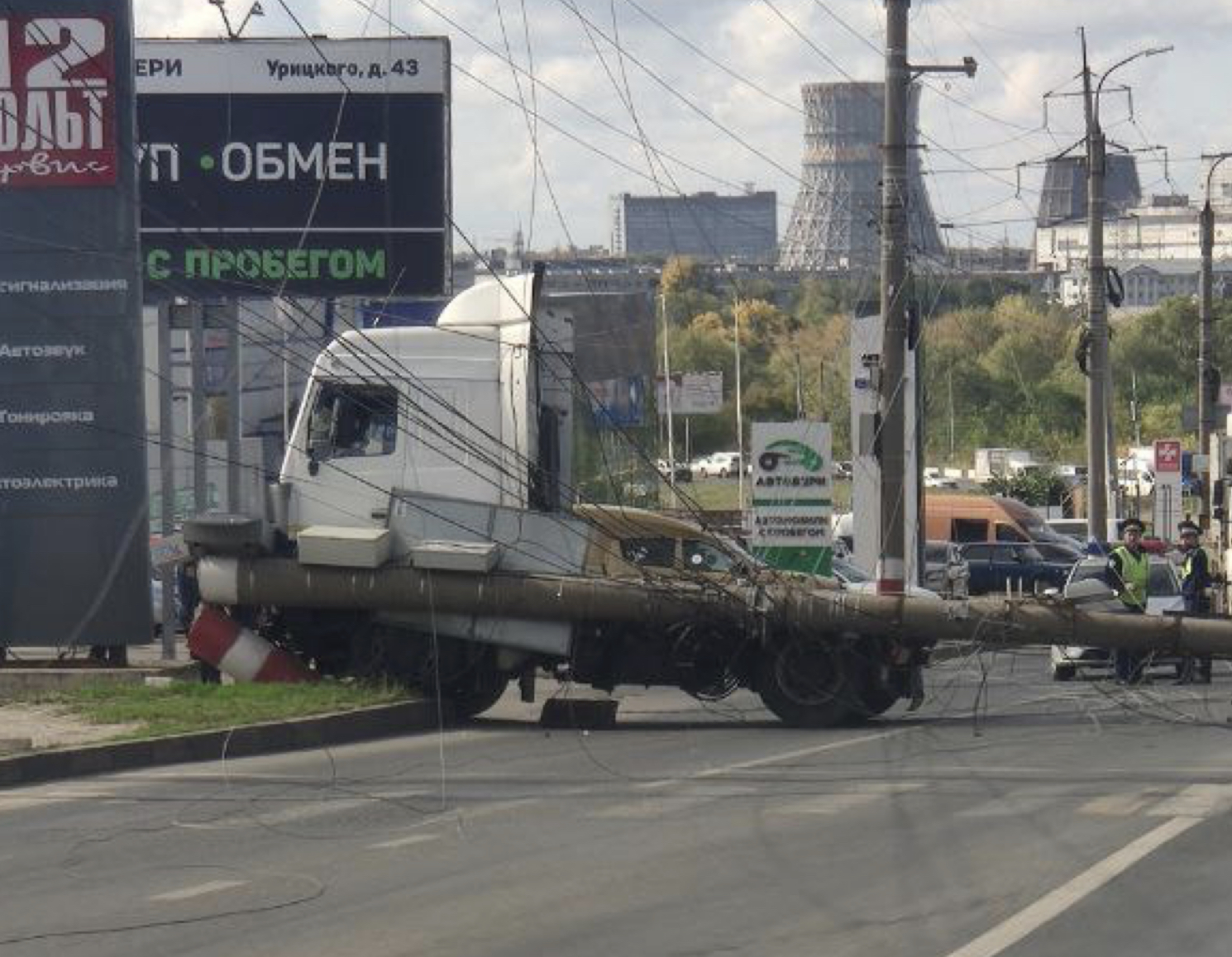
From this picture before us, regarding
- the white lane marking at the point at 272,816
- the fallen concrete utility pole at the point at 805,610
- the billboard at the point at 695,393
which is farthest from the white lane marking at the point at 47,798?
the billboard at the point at 695,393

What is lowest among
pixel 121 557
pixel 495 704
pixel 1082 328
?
Result: pixel 495 704

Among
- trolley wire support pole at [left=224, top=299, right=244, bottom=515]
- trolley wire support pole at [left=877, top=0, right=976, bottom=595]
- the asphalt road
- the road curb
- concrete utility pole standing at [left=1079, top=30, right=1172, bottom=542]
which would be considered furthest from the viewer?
concrete utility pole standing at [left=1079, top=30, right=1172, bottom=542]

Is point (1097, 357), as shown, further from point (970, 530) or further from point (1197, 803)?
point (1197, 803)

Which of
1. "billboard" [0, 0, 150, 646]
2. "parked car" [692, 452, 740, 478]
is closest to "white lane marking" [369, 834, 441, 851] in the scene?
"billboard" [0, 0, 150, 646]

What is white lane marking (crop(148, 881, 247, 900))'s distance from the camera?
1046cm

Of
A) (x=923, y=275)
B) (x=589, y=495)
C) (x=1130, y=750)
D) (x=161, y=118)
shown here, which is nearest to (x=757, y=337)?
(x=923, y=275)

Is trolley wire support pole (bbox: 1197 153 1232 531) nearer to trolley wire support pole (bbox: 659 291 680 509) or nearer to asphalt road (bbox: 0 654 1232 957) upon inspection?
trolley wire support pole (bbox: 659 291 680 509)

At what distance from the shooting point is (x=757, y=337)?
9512cm

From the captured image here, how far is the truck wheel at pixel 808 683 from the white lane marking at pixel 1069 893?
19.7 feet

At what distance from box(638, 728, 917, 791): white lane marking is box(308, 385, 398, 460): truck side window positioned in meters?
5.30

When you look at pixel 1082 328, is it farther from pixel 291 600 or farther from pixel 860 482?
pixel 291 600

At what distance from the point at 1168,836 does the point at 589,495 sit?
10.9m

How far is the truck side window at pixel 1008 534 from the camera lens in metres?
48.3

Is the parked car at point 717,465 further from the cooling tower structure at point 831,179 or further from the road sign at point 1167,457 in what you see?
the cooling tower structure at point 831,179
